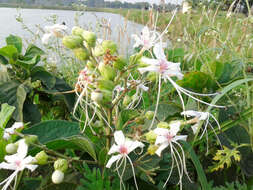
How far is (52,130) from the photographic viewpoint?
49cm

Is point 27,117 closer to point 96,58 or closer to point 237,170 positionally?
point 96,58

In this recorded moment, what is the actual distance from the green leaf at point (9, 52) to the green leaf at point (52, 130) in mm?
338

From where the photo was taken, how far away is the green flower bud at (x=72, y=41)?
378 millimetres

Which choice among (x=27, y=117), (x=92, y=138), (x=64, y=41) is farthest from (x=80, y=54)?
(x=27, y=117)

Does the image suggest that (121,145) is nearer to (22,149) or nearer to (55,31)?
(22,149)

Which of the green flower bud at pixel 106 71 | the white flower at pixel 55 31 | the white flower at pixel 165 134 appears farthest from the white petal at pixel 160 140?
the white flower at pixel 55 31

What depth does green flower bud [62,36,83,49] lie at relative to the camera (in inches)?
14.9

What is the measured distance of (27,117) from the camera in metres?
0.68

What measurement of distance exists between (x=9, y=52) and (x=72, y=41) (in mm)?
439

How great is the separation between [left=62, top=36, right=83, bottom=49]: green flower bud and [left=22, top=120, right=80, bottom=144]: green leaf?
0.17m

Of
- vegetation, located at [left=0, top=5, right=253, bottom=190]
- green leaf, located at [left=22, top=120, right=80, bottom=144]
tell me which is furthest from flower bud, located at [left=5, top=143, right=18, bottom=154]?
green leaf, located at [left=22, top=120, right=80, bottom=144]

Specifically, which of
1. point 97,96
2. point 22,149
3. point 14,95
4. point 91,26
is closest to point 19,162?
point 22,149

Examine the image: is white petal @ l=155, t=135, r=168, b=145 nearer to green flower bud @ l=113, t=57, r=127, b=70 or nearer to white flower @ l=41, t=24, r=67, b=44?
green flower bud @ l=113, t=57, r=127, b=70

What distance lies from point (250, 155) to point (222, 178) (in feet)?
0.24
